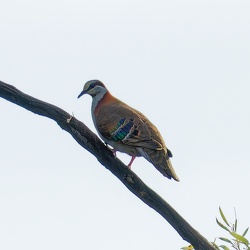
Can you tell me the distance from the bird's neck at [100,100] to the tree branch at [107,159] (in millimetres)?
3348

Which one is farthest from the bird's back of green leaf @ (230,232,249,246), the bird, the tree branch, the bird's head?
green leaf @ (230,232,249,246)

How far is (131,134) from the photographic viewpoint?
10664 mm

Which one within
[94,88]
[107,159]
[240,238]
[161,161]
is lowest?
[240,238]

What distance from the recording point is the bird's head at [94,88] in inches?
477

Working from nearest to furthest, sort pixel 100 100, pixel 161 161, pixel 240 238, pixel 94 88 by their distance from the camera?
pixel 240 238, pixel 161 161, pixel 100 100, pixel 94 88

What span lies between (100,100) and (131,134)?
1.40 meters

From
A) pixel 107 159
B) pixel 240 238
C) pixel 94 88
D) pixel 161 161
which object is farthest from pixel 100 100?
pixel 240 238

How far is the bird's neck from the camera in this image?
11.7m

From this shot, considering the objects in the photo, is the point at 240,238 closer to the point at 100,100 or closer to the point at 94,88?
the point at 100,100

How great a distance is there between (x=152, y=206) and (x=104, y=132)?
3.10 metres

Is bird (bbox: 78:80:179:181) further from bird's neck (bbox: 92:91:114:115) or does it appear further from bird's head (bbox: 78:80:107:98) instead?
bird's head (bbox: 78:80:107:98)

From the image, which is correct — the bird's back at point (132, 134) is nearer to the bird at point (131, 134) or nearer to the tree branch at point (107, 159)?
the bird at point (131, 134)

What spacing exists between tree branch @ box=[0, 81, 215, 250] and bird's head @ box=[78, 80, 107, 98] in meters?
3.80

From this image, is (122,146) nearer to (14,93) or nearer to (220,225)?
(14,93)
